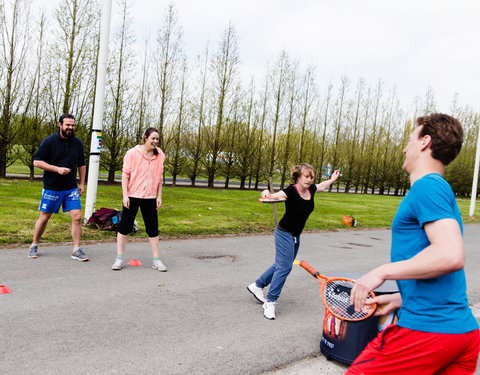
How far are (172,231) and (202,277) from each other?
151 inches

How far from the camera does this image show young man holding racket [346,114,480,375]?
1.81m

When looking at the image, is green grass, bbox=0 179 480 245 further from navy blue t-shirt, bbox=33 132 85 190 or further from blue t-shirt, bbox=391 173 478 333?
blue t-shirt, bbox=391 173 478 333

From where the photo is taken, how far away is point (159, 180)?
6.83 m

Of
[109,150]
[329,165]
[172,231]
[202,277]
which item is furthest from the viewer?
[329,165]

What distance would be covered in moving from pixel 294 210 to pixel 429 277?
3.13 meters

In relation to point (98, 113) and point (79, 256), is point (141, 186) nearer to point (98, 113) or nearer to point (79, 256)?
point (79, 256)

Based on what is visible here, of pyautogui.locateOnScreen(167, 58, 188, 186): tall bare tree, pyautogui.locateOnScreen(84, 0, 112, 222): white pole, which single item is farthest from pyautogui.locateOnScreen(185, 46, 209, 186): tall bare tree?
pyautogui.locateOnScreen(84, 0, 112, 222): white pole

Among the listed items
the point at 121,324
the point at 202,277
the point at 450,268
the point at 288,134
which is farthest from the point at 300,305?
the point at 288,134

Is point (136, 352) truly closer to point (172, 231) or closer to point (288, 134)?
point (172, 231)

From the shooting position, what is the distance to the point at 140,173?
661 centimetres

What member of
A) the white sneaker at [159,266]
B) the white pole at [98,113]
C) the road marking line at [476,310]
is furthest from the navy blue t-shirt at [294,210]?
the white pole at [98,113]

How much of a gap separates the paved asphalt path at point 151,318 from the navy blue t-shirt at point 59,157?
1.18 meters

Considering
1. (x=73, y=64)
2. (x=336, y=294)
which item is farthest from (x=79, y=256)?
(x=73, y=64)

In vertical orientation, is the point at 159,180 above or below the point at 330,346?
above
